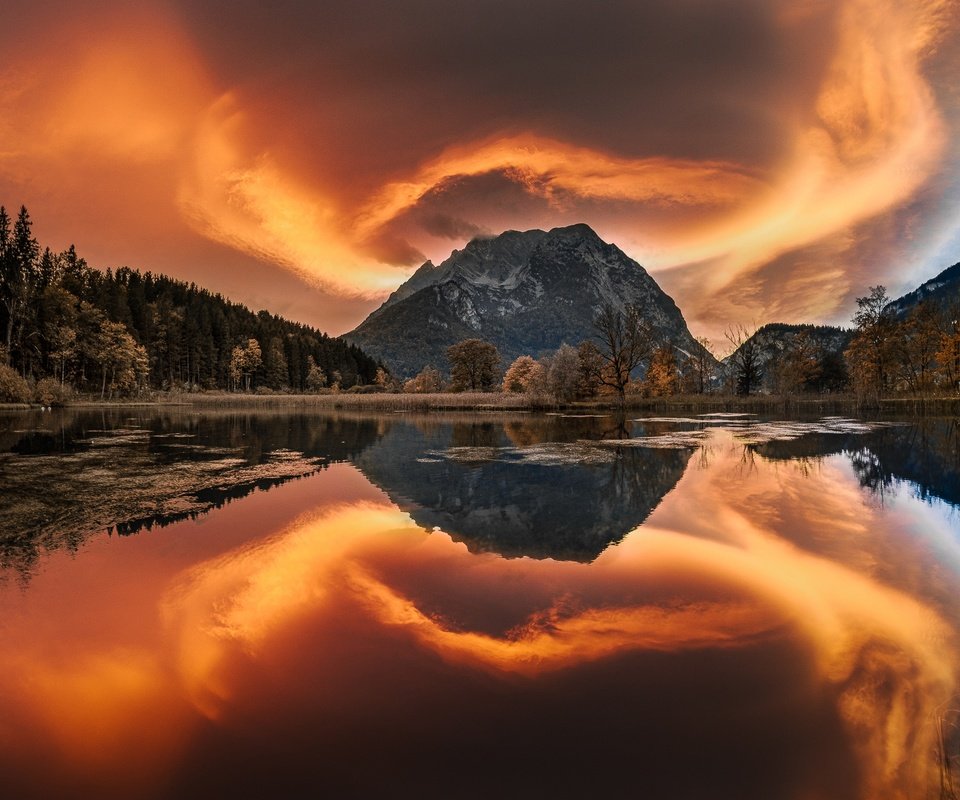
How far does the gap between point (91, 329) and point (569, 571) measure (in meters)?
105

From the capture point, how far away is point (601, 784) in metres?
4.22

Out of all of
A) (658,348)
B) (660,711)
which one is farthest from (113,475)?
(658,348)

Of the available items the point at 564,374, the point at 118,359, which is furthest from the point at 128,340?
the point at 564,374

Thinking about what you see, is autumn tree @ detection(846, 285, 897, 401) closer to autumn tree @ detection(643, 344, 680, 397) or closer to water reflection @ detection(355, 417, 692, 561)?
autumn tree @ detection(643, 344, 680, 397)

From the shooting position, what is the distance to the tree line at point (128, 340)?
80.9m

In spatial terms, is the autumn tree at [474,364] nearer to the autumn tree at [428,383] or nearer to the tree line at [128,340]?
the autumn tree at [428,383]

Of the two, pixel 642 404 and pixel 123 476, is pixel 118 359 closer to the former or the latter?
pixel 642 404

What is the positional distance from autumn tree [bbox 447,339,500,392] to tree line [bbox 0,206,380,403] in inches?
1975

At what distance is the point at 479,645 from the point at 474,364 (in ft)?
300

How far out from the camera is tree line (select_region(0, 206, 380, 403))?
8088 centimetres

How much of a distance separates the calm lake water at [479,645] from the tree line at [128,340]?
2745 inches

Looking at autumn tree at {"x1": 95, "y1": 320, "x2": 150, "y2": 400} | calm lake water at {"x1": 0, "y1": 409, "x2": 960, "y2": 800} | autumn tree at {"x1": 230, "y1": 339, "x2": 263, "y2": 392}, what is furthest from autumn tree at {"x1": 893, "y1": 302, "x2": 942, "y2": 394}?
autumn tree at {"x1": 230, "y1": 339, "x2": 263, "y2": 392}

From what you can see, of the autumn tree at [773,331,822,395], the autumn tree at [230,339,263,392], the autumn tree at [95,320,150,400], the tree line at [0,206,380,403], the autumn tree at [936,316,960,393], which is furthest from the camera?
the autumn tree at [230,339,263,392]

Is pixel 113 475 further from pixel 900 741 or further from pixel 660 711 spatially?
pixel 900 741
